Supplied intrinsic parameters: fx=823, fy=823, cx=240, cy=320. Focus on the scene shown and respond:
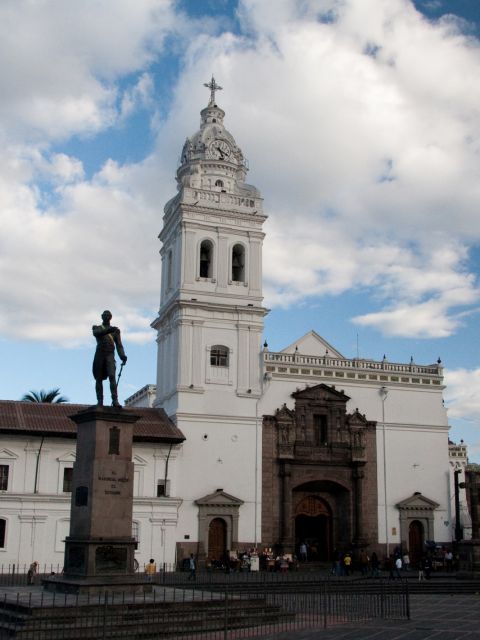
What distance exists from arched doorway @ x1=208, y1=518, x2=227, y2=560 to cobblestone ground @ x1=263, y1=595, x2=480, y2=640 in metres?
19.4

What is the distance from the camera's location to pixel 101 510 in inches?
767

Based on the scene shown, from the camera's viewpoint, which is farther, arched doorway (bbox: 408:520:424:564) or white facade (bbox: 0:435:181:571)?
arched doorway (bbox: 408:520:424:564)

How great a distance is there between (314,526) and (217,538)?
6.13 meters

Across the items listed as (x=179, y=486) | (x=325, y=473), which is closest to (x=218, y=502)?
(x=179, y=486)

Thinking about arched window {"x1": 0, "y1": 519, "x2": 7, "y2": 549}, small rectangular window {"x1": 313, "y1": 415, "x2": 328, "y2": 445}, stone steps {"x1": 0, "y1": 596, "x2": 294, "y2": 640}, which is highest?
small rectangular window {"x1": 313, "y1": 415, "x2": 328, "y2": 445}

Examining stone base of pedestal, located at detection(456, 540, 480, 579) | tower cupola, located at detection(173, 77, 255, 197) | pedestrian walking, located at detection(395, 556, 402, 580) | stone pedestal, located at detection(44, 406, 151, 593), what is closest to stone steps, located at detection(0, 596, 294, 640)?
stone pedestal, located at detection(44, 406, 151, 593)

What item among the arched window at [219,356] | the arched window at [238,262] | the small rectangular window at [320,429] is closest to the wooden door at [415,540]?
the small rectangular window at [320,429]

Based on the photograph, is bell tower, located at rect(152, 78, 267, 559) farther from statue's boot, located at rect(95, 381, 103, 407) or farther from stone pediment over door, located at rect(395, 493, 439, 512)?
statue's boot, located at rect(95, 381, 103, 407)

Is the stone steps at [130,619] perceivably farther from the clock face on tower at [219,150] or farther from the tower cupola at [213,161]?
the clock face on tower at [219,150]

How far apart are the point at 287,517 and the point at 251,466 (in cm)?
319

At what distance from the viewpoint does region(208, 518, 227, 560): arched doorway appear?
41.2 metres

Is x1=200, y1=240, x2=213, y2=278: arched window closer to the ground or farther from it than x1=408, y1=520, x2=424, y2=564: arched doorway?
farther from it

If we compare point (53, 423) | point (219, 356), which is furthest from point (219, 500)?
point (53, 423)

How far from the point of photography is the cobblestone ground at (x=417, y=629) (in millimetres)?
16453
